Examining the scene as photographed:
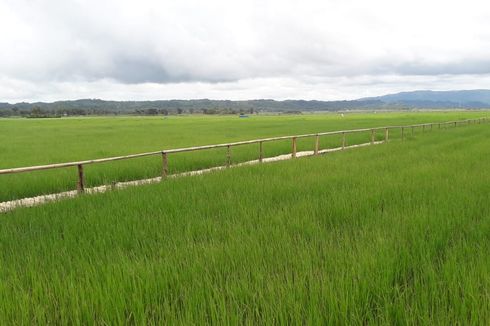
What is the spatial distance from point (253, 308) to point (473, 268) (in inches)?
72.8

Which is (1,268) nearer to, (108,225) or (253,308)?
(108,225)

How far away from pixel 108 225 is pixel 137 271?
1890 mm

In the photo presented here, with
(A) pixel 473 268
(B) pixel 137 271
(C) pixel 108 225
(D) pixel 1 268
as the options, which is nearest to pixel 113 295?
(B) pixel 137 271

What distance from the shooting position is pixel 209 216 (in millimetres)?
5293

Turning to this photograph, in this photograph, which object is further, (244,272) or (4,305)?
(244,272)

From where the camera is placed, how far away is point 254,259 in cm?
340

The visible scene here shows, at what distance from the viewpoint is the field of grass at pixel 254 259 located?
8.43ft

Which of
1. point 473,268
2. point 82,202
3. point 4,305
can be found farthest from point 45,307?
point 82,202

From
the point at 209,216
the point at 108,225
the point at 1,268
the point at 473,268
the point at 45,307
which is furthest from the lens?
the point at 209,216

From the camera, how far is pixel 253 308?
101 inches

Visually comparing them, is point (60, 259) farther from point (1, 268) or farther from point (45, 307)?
point (45, 307)

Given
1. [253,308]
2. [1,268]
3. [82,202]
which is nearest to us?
[253,308]

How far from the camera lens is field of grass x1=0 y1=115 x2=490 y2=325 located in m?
2.57

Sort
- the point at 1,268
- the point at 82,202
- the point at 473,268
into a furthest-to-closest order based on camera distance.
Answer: the point at 82,202
the point at 1,268
the point at 473,268
